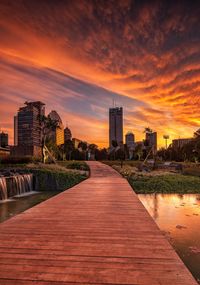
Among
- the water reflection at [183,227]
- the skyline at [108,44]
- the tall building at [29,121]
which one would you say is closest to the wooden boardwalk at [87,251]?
the water reflection at [183,227]

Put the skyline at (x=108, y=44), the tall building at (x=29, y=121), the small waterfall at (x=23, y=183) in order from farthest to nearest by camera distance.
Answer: the tall building at (x=29, y=121), the small waterfall at (x=23, y=183), the skyline at (x=108, y=44)

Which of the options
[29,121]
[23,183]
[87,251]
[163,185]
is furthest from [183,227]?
[29,121]

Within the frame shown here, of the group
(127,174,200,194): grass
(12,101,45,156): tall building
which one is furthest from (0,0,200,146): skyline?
(12,101,45,156): tall building

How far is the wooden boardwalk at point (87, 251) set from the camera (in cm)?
371

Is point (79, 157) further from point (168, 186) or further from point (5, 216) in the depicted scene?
point (5, 216)

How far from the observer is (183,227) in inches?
401

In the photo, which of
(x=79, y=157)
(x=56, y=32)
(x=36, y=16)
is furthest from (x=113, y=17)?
(x=79, y=157)

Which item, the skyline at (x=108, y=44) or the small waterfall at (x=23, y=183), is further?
the small waterfall at (x=23, y=183)

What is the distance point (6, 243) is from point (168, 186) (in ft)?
63.6

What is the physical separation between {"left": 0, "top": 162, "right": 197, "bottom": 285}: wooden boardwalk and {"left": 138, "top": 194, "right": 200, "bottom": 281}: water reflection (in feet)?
4.51

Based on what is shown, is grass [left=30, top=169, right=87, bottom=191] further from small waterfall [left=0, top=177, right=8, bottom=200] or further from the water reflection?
the water reflection

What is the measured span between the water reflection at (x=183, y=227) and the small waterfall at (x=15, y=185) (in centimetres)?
1064

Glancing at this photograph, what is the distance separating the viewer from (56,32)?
17141 millimetres

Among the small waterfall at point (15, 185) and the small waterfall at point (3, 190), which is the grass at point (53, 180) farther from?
the small waterfall at point (3, 190)
